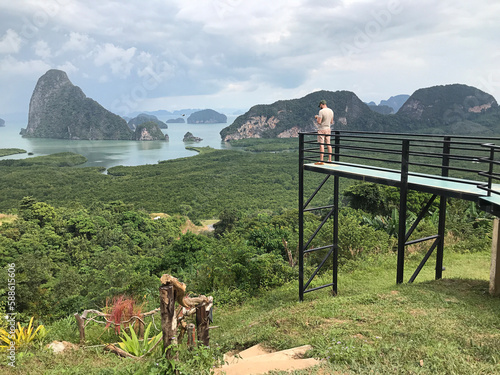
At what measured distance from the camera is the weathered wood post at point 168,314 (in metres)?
3.75

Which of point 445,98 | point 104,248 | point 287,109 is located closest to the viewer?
point 104,248


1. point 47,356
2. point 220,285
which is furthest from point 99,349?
point 220,285

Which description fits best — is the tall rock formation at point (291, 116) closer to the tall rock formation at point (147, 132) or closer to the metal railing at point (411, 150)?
the tall rock formation at point (147, 132)

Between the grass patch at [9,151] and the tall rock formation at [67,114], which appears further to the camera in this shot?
the tall rock formation at [67,114]

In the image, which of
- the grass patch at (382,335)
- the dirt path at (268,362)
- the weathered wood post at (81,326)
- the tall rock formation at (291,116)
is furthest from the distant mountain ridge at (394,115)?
the weathered wood post at (81,326)

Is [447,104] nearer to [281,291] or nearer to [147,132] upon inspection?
[147,132]

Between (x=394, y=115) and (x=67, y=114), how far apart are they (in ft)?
408

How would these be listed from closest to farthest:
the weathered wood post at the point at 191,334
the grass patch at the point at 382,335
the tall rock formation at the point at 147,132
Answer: the grass patch at the point at 382,335, the weathered wood post at the point at 191,334, the tall rock formation at the point at 147,132

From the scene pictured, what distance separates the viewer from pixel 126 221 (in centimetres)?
2819

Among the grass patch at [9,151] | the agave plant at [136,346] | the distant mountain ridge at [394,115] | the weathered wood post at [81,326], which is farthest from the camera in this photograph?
the grass patch at [9,151]

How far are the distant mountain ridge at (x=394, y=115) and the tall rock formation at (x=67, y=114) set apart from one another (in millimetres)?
47399

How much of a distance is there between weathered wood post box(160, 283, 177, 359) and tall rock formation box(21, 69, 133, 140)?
156 metres

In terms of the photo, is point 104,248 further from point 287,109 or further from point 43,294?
point 287,109

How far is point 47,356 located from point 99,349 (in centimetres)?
69
